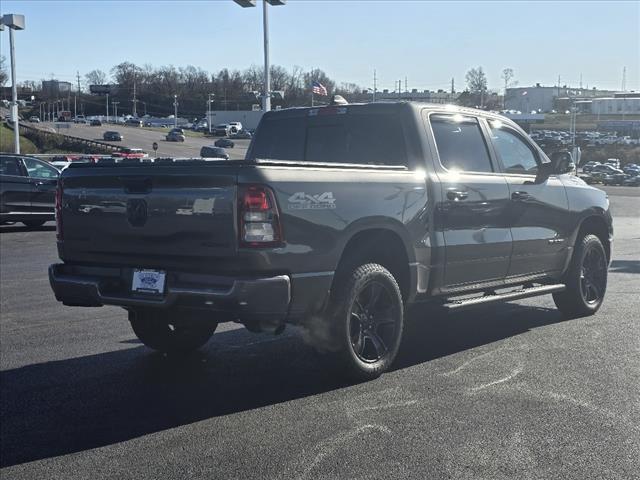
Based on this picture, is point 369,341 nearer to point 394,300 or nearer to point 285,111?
point 394,300

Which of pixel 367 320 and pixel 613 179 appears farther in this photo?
pixel 613 179

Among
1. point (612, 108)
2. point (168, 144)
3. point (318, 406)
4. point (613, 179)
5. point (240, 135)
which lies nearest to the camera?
point (318, 406)

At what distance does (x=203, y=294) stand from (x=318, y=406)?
1.10m

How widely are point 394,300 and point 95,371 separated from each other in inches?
96.2

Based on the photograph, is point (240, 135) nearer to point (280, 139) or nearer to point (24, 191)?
point (24, 191)

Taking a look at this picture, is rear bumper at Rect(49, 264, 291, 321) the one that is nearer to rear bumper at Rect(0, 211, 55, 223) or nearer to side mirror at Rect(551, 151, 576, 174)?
side mirror at Rect(551, 151, 576, 174)

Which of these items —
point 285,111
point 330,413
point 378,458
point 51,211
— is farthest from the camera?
point 51,211

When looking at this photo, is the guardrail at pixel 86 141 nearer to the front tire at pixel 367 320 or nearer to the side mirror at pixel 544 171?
the side mirror at pixel 544 171

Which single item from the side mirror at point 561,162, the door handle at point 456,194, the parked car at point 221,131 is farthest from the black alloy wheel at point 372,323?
the parked car at point 221,131

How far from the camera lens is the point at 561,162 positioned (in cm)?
812

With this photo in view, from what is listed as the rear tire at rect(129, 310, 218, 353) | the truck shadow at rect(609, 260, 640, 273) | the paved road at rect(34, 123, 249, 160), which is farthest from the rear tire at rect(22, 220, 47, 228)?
the paved road at rect(34, 123, 249, 160)

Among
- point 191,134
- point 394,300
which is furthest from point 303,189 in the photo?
point 191,134

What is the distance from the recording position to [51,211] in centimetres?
1991

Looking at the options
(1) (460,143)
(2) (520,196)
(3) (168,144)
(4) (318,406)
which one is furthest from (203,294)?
(3) (168,144)
